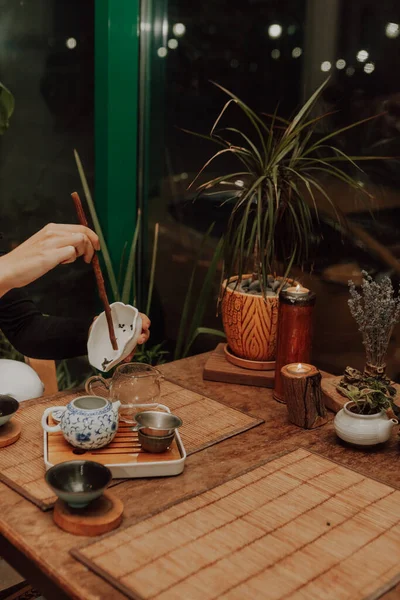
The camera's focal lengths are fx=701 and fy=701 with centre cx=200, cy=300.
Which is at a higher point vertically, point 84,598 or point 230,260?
point 230,260

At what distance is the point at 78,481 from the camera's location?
4.53 feet

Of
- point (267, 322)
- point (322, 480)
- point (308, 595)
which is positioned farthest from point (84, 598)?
point (267, 322)

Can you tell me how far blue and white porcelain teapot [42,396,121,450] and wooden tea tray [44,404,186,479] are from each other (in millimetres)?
24

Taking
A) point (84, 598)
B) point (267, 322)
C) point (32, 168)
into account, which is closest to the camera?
point (84, 598)

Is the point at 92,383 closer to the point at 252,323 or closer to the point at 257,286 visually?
the point at 252,323

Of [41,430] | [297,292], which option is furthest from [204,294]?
[41,430]

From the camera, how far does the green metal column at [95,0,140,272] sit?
10.9 ft

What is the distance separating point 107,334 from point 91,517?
754 millimetres

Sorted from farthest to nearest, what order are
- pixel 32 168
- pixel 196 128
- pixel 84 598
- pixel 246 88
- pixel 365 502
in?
pixel 32 168 < pixel 196 128 < pixel 246 88 < pixel 365 502 < pixel 84 598

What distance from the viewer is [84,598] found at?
3.73ft

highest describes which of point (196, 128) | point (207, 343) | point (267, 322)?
point (196, 128)

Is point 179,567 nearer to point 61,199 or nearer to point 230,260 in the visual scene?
point 230,260

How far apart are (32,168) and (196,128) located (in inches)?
33.9

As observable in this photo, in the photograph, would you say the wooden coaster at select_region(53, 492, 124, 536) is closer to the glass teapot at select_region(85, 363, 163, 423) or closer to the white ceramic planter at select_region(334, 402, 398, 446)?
the glass teapot at select_region(85, 363, 163, 423)
